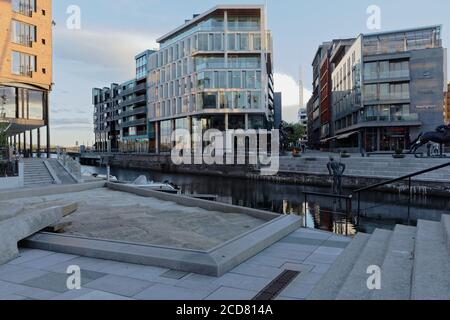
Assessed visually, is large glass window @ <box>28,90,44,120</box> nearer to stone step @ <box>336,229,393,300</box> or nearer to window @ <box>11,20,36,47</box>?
window @ <box>11,20,36,47</box>

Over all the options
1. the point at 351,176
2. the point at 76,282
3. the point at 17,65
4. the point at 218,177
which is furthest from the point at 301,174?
the point at 76,282

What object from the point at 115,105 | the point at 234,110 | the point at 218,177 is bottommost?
the point at 218,177

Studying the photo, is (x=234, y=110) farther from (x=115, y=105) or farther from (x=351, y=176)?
(x=115, y=105)

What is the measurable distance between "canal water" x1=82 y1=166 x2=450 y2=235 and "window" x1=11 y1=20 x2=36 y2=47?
858 inches

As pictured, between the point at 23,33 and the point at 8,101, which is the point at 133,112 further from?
the point at 8,101

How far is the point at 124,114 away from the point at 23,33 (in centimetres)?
6346

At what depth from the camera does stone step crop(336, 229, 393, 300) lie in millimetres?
4590

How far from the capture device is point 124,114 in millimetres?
100000

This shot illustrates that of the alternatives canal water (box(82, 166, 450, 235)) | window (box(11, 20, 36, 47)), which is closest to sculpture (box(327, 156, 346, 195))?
canal water (box(82, 166, 450, 235))

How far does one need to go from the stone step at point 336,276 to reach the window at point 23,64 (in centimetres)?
3853

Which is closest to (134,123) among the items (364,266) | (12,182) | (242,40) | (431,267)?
(242,40)
